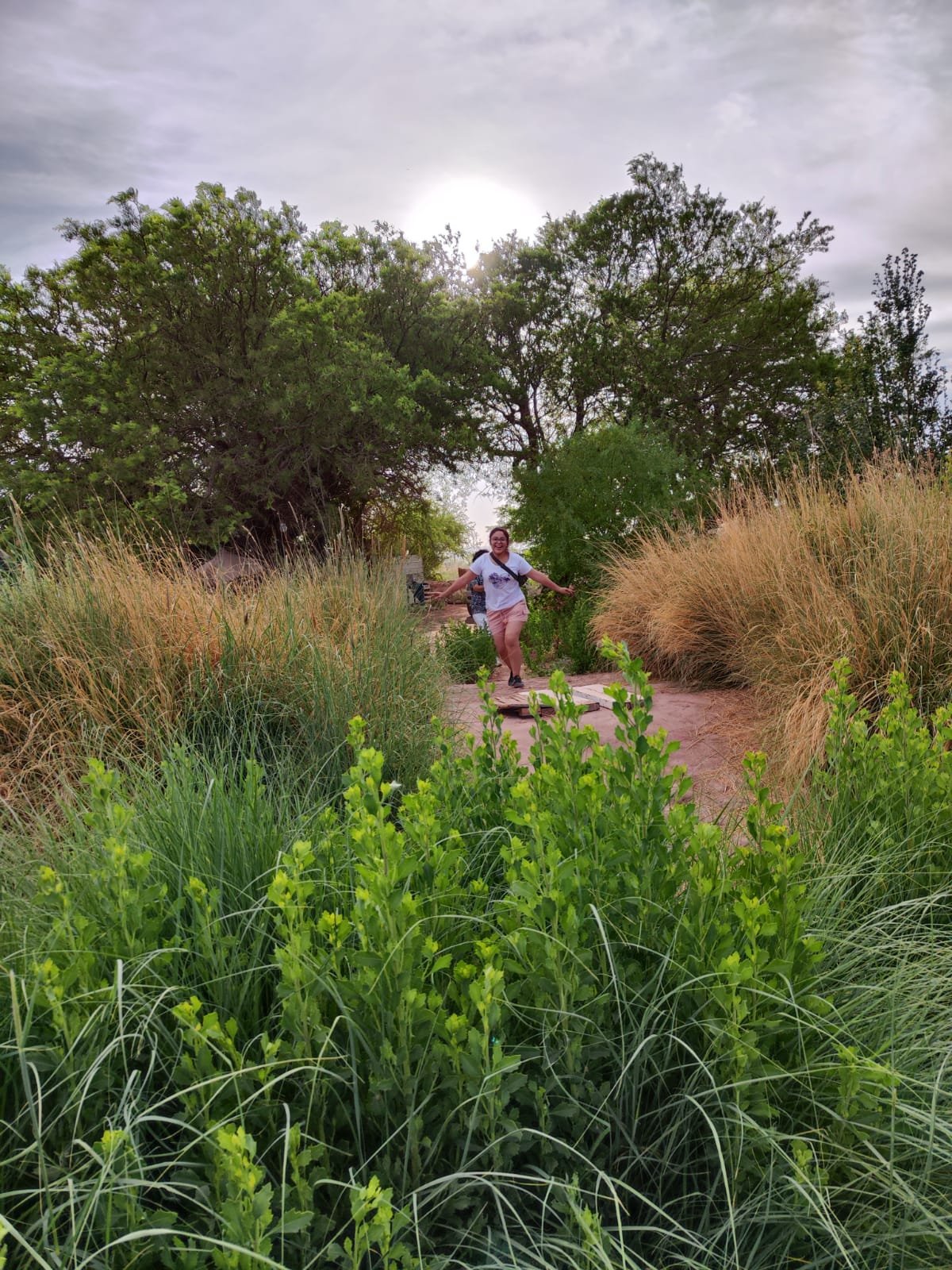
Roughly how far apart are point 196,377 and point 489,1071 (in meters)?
18.6

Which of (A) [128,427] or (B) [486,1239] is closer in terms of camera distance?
(B) [486,1239]

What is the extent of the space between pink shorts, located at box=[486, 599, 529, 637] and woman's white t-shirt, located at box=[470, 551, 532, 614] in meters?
0.03

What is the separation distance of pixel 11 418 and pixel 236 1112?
64.9ft

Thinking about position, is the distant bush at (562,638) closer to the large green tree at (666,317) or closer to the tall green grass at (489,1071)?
the tall green grass at (489,1071)

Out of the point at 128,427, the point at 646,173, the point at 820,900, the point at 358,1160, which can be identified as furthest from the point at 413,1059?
the point at 646,173

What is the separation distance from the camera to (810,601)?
4906 millimetres

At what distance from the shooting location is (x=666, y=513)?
12.0 m

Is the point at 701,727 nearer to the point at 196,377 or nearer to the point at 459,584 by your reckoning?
the point at 459,584

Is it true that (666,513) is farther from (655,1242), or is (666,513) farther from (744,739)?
(655,1242)

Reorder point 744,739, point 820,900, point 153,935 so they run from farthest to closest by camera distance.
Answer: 1. point 744,739
2. point 820,900
3. point 153,935

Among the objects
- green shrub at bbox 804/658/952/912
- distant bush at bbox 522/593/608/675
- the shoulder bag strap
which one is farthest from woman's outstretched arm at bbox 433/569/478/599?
green shrub at bbox 804/658/952/912

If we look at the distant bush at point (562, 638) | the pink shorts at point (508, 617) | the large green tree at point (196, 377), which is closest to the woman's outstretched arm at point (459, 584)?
the pink shorts at point (508, 617)

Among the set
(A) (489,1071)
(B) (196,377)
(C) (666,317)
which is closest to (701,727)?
(A) (489,1071)

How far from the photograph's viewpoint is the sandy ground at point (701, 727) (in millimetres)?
3893
